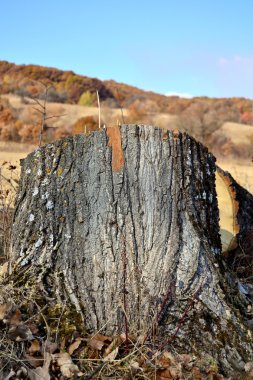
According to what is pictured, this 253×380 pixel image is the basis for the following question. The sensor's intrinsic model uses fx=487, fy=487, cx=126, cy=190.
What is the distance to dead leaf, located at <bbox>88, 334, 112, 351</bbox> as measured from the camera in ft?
8.46

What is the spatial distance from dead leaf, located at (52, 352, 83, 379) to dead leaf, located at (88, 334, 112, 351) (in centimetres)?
18

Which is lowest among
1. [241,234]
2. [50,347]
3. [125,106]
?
[50,347]

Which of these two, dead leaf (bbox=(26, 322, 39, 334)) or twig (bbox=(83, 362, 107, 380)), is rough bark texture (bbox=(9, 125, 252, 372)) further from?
twig (bbox=(83, 362, 107, 380))

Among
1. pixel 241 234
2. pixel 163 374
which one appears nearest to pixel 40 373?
pixel 163 374

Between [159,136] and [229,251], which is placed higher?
[159,136]

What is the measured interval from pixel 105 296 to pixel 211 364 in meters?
0.69

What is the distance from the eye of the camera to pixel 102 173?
9.48 feet

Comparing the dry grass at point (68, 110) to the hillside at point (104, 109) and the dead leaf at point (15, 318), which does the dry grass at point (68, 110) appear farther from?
the dead leaf at point (15, 318)

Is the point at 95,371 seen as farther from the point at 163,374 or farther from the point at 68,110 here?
the point at 68,110

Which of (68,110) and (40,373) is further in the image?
(68,110)

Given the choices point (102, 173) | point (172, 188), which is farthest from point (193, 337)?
point (102, 173)

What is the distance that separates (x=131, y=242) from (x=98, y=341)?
58cm

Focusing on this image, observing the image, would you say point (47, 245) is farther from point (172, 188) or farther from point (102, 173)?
point (172, 188)

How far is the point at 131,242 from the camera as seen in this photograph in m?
2.83
